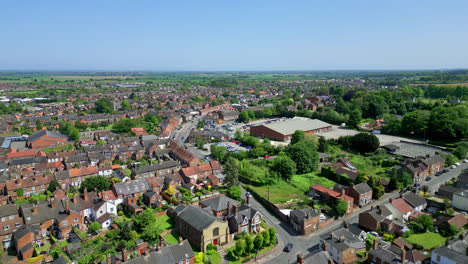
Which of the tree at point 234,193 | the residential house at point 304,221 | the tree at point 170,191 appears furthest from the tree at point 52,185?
the residential house at point 304,221

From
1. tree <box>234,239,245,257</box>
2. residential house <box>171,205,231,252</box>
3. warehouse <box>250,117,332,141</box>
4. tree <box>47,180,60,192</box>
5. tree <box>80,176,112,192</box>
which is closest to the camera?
tree <box>234,239,245,257</box>

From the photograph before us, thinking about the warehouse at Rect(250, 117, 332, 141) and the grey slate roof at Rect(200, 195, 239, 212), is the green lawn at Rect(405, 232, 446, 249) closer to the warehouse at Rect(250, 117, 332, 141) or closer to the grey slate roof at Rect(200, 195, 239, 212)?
the grey slate roof at Rect(200, 195, 239, 212)

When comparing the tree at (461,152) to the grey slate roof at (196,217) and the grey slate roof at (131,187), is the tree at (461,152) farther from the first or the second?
the grey slate roof at (131,187)

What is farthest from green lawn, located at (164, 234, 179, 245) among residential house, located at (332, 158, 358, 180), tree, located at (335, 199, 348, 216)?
residential house, located at (332, 158, 358, 180)

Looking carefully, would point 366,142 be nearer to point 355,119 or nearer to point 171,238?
point 355,119

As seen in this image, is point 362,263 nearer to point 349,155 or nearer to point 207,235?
point 207,235

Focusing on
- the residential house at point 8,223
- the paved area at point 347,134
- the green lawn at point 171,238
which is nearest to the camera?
the residential house at point 8,223
